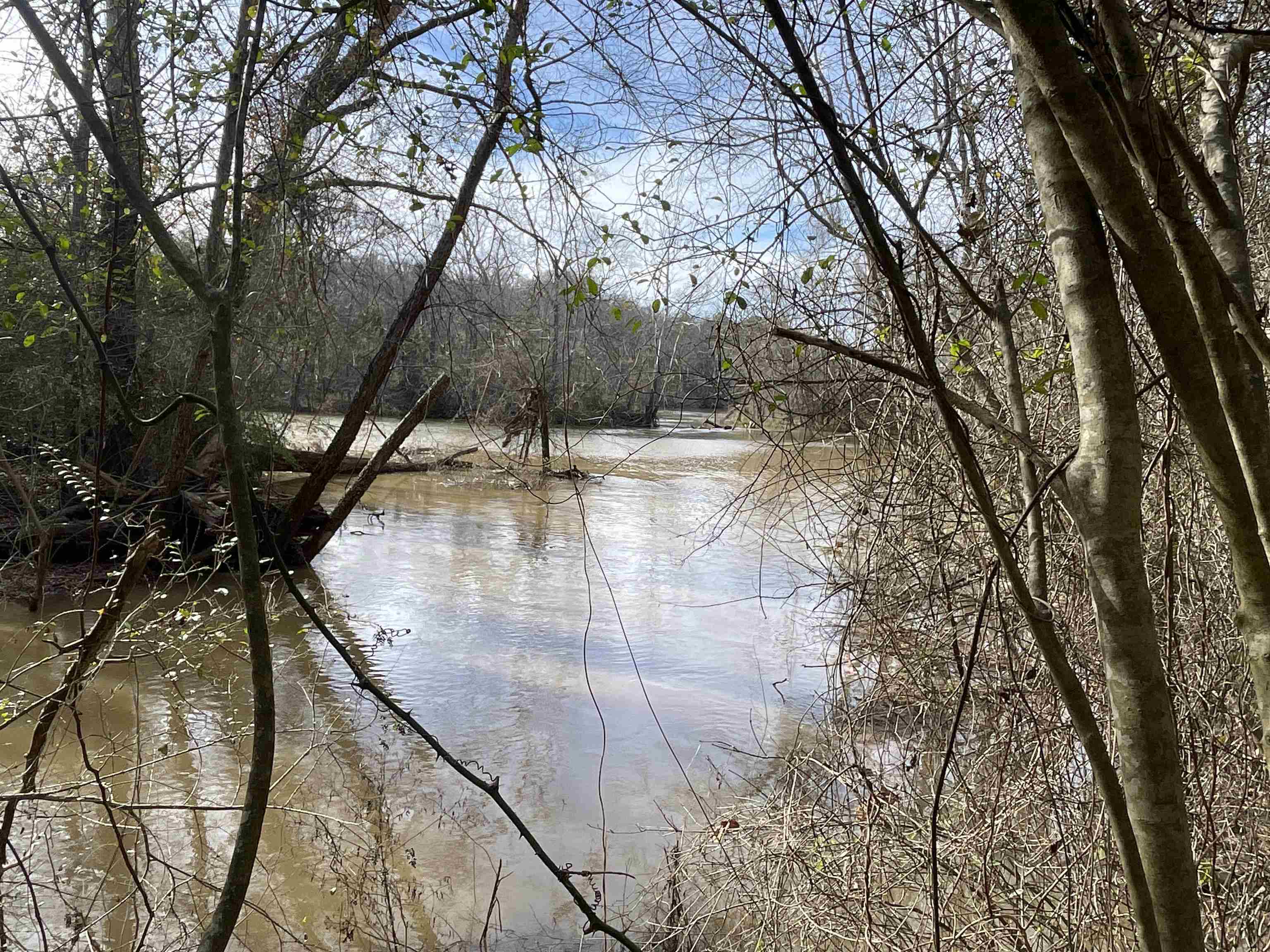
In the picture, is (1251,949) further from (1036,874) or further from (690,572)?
(690,572)

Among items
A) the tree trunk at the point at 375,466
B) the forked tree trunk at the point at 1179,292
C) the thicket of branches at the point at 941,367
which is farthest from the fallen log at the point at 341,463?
the forked tree trunk at the point at 1179,292

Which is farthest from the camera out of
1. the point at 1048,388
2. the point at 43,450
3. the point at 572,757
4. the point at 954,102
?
the point at 572,757

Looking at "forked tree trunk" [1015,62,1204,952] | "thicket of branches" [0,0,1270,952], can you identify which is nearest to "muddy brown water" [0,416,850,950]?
"thicket of branches" [0,0,1270,952]

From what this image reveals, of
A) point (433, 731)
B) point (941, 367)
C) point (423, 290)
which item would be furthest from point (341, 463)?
point (941, 367)

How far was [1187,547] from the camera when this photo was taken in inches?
95.9

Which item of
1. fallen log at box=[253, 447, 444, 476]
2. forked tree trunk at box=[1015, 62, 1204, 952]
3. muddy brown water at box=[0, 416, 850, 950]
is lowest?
muddy brown water at box=[0, 416, 850, 950]

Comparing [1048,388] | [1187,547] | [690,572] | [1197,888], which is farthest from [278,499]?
[1197,888]

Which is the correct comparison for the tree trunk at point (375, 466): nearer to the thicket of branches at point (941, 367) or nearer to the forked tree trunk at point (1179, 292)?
the thicket of branches at point (941, 367)

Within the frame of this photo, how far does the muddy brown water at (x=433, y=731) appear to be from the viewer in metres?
3.95

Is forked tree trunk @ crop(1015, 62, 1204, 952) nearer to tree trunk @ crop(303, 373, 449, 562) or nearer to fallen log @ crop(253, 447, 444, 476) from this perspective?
tree trunk @ crop(303, 373, 449, 562)

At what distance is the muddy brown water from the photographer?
12.9 feet

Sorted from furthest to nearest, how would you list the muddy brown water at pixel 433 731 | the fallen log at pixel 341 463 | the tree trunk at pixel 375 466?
the fallen log at pixel 341 463 < the tree trunk at pixel 375 466 < the muddy brown water at pixel 433 731

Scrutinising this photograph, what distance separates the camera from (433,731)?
6.32 meters

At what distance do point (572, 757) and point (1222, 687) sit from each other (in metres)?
4.02
